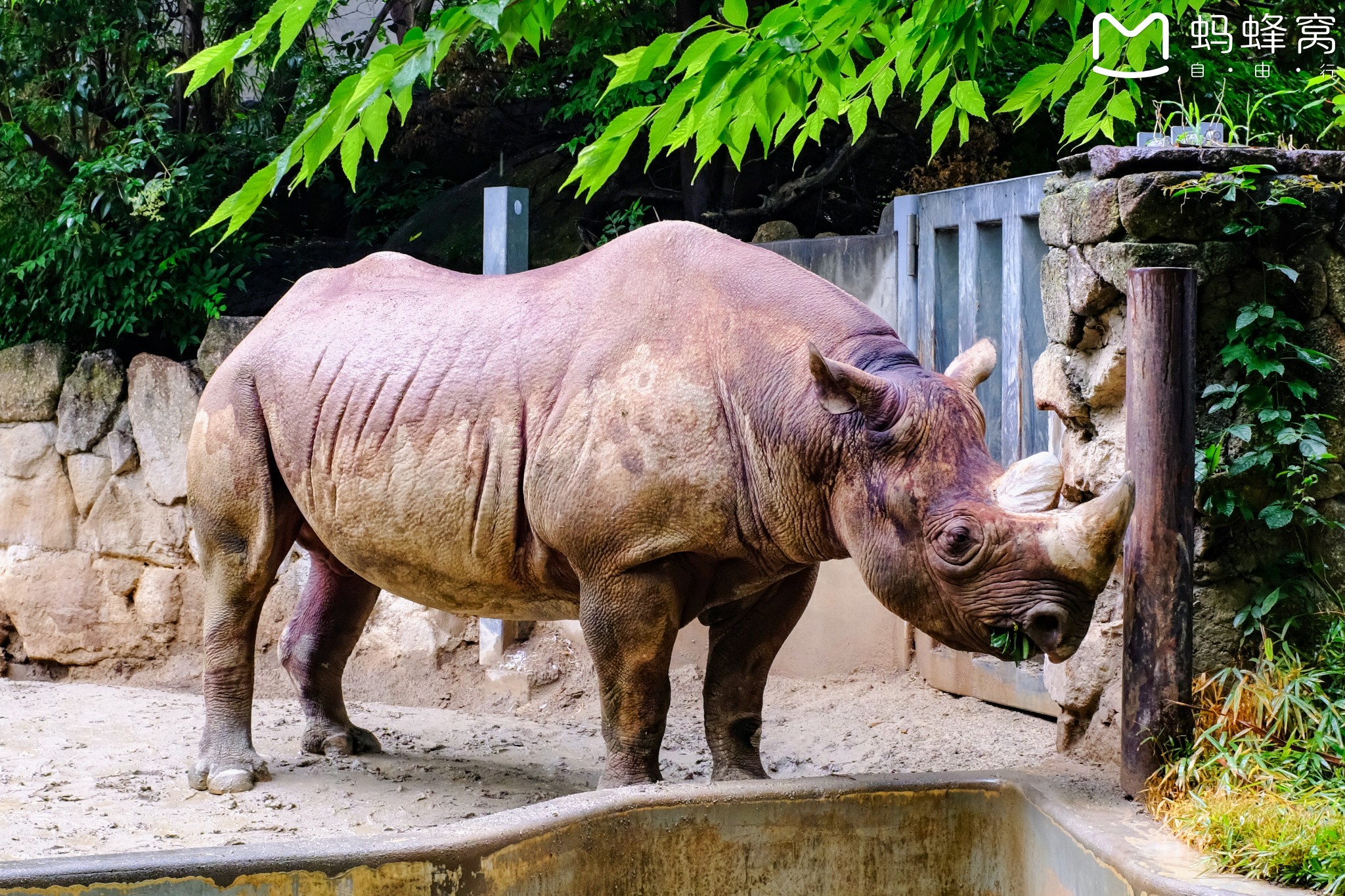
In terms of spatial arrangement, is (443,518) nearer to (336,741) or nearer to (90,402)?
(336,741)

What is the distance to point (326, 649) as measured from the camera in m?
6.31

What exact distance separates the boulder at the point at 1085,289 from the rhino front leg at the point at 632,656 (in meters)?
1.58

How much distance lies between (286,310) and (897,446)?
2789 mm

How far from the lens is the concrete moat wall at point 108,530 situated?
8156 millimetres

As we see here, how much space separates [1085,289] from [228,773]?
3.56 m

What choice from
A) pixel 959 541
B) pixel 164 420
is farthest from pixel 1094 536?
pixel 164 420

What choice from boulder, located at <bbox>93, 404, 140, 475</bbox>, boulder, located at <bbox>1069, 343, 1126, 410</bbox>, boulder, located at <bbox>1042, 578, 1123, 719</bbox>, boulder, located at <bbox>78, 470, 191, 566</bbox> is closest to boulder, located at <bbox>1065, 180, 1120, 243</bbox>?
boulder, located at <bbox>1069, 343, 1126, 410</bbox>

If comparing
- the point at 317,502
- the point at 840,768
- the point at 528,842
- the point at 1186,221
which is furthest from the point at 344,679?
the point at 1186,221

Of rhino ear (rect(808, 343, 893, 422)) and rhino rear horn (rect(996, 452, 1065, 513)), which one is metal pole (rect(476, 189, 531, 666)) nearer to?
rhino ear (rect(808, 343, 893, 422))

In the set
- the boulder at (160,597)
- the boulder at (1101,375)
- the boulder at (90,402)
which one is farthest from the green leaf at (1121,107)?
the boulder at (90,402)

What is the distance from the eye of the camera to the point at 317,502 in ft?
18.1

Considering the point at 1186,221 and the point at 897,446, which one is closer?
the point at 897,446

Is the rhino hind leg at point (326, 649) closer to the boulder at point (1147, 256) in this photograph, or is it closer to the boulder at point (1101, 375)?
the boulder at point (1101, 375)

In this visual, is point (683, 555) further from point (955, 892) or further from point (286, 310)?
point (286, 310)
